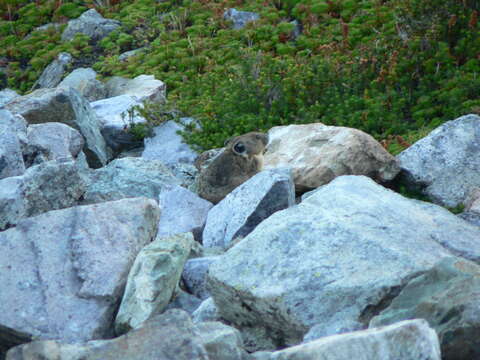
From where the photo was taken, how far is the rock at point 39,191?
24.8 ft

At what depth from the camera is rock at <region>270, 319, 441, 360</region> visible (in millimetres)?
3951

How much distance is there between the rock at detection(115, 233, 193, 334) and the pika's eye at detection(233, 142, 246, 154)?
118 inches

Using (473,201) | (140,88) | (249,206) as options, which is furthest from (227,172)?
(140,88)

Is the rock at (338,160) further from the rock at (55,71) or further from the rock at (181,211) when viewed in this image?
the rock at (55,71)

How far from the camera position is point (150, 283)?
582 cm

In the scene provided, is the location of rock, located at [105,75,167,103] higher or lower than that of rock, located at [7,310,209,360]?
lower

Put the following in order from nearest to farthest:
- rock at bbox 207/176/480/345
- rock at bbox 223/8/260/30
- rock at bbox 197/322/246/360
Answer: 1. rock at bbox 197/322/246/360
2. rock at bbox 207/176/480/345
3. rock at bbox 223/8/260/30

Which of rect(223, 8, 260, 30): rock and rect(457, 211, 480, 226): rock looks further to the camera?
rect(223, 8, 260, 30): rock

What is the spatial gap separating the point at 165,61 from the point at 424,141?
8.31 metres

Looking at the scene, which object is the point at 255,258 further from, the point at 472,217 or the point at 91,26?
the point at 91,26

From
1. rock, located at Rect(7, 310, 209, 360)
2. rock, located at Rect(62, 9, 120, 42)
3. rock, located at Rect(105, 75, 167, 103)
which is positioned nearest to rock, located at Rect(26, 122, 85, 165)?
rock, located at Rect(105, 75, 167, 103)

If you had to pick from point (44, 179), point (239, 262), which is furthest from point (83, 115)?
point (239, 262)

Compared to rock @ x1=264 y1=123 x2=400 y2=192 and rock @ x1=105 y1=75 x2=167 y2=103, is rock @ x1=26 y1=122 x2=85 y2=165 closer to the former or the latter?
rock @ x1=264 y1=123 x2=400 y2=192

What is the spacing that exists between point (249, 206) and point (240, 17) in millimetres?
10026
